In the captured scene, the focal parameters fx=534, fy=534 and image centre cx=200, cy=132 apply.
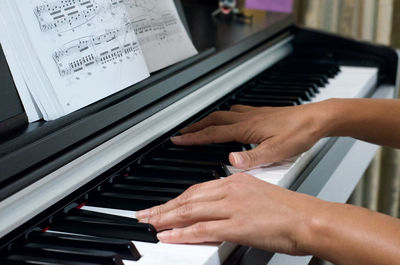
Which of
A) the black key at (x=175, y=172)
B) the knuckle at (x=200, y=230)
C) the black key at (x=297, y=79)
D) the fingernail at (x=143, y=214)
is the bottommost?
the knuckle at (x=200, y=230)

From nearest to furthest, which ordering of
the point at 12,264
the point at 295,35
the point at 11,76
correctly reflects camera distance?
1. the point at 12,264
2. the point at 11,76
3. the point at 295,35

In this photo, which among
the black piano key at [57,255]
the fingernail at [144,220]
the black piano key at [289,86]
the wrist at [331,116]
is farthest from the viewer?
the black piano key at [289,86]

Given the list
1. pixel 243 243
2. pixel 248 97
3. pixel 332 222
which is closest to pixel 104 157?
pixel 243 243

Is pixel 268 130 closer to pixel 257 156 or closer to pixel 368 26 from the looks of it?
pixel 257 156

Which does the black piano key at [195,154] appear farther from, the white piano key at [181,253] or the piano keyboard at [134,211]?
the white piano key at [181,253]

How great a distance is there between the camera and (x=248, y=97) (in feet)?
5.03

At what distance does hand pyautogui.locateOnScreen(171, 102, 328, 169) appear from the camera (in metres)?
1.15

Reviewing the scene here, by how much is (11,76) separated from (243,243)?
18.9 inches

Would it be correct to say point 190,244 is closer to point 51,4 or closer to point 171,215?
point 171,215

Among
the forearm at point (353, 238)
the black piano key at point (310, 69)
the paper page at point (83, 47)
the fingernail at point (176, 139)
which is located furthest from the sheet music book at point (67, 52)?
the black piano key at point (310, 69)

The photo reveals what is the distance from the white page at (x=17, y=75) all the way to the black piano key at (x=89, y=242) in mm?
219

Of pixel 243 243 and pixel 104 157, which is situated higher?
pixel 104 157

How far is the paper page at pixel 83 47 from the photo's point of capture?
0.94 meters

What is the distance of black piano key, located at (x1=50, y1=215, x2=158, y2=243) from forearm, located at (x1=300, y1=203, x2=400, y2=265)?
0.25 meters
